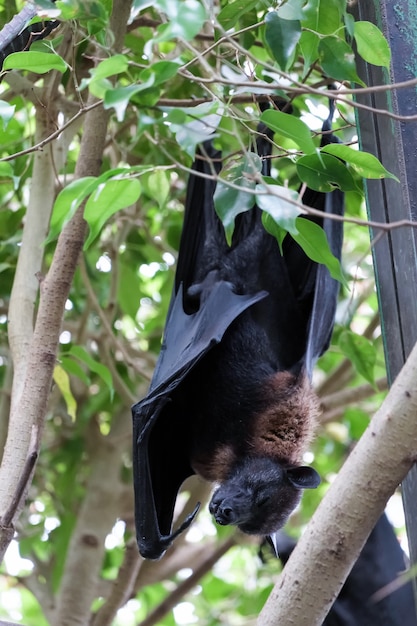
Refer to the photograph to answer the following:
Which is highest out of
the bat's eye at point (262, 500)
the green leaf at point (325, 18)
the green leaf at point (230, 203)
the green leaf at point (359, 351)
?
the green leaf at point (325, 18)

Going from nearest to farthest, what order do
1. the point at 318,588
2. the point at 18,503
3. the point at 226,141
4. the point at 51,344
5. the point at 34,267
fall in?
the point at 318,588, the point at 18,503, the point at 51,344, the point at 34,267, the point at 226,141

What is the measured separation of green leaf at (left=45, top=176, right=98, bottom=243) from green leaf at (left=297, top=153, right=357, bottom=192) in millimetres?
516

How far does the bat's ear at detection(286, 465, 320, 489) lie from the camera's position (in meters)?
2.88

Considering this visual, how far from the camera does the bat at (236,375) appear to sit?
9.32 ft

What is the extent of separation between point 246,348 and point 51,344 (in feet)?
3.32

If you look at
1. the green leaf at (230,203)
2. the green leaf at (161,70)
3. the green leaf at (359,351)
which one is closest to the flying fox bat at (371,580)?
the green leaf at (359,351)

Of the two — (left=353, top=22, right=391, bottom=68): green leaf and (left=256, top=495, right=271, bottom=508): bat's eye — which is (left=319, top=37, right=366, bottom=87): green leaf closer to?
(left=353, top=22, right=391, bottom=68): green leaf

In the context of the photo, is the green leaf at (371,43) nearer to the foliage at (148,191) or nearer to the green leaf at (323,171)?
the foliage at (148,191)

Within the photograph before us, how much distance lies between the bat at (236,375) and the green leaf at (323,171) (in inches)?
30.3

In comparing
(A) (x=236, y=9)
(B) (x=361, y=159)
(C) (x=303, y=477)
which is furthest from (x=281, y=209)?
(C) (x=303, y=477)

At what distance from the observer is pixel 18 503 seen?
6.70 ft

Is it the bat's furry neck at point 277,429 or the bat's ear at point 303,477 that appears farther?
the bat's furry neck at point 277,429

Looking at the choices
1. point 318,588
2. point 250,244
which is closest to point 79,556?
point 250,244

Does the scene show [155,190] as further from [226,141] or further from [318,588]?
[318,588]
